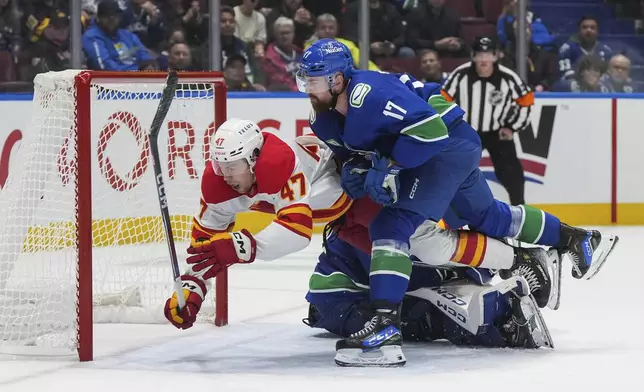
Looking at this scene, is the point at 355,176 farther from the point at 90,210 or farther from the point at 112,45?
the point at 112,45

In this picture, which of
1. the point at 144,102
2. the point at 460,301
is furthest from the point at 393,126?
the point at 144,102

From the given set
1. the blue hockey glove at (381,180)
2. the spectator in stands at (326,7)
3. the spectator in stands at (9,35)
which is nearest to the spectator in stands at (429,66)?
the spectator in stands at (326,7)

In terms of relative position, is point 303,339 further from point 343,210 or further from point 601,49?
point 601,49

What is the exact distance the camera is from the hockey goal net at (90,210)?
13.4ft

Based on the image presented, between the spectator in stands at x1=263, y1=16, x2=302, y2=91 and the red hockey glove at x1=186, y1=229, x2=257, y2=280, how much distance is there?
441cm

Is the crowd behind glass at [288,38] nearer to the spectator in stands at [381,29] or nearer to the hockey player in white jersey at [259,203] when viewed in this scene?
the spectator in stands at [381,29]

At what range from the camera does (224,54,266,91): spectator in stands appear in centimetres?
815

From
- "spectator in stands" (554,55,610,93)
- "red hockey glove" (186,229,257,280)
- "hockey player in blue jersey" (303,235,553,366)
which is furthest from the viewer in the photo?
"spectator in stands" (554,55,610,93)

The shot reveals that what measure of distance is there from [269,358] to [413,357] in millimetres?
453

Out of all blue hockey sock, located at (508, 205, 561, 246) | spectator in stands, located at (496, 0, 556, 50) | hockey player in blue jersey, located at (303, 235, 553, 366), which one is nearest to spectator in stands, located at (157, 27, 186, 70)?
spectator in stands, located at (496, 0, 556, 50)

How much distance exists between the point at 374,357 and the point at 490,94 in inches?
156

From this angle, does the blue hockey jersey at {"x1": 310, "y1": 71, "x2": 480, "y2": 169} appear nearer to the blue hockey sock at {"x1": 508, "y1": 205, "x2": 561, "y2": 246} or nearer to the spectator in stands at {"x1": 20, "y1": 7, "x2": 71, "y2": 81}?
the blue hockey sock at {"x1": 508, "y1": 205, "x2": 561, "y2": 246}

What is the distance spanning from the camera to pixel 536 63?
855cm

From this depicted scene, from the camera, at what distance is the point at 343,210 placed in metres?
4.16
